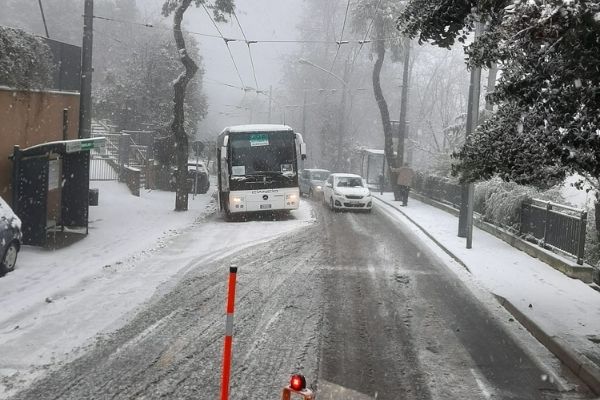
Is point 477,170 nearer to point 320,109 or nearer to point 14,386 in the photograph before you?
point 14,386

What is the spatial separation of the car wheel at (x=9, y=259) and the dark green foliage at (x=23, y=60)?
162 inches

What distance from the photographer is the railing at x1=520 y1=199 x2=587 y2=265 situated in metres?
11.6

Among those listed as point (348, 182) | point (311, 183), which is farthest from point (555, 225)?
point (311, 183)

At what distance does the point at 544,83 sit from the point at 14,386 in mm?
6550

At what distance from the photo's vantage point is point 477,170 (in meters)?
8.25

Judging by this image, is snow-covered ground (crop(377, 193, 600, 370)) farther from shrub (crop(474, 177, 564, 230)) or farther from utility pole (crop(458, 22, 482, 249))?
shrub (crop(474, 177, 564, 230))

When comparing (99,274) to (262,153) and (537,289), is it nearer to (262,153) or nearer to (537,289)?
(537,289)

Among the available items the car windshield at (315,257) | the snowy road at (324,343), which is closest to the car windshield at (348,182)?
the car windshield at (315,257)

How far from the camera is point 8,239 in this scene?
33.1 ft

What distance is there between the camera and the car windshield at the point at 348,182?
79.0 feet

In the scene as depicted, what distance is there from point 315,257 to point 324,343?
5882 millimetres

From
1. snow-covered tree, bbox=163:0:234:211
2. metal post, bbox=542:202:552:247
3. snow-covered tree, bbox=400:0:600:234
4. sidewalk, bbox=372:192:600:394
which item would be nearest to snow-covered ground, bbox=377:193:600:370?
sidewalk, bbox=372:192:600:394

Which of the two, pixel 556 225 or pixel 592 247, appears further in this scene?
pixel 592 247

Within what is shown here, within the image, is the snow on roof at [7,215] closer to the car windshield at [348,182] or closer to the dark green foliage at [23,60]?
the dark green foliage at [23,60]
